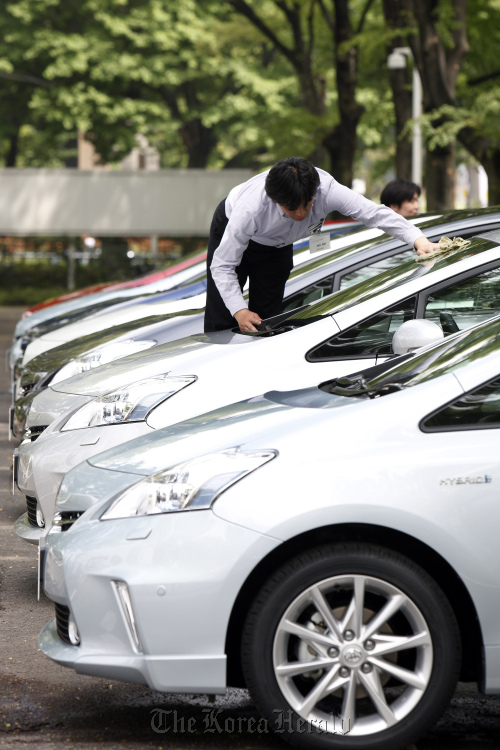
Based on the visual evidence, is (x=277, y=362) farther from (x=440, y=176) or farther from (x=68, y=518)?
(x=440, y=176)

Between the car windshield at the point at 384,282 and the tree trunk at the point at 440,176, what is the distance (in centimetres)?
1001

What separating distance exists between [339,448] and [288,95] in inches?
1167

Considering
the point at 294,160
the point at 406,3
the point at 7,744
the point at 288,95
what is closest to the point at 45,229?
the point at 288,95

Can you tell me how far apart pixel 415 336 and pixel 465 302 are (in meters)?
0.81

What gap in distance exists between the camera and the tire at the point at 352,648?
299cm

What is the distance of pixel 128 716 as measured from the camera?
138 inches

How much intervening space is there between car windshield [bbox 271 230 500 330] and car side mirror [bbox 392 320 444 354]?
1.80ft

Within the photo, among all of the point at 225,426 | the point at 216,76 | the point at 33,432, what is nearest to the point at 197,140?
the point at 216,76

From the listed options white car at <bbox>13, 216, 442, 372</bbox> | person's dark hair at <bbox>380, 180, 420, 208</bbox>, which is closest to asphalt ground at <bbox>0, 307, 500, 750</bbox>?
white car at <bbox>13, 216, 442, 372</bbox>

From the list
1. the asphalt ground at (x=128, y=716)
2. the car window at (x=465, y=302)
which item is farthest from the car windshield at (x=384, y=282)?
the asphalt ground at (x=128, y=716)

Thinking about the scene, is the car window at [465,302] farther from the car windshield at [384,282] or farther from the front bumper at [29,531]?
the front bumper at [29,531]

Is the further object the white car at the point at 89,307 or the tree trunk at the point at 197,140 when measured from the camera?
the tree trunk at the point at 197,140

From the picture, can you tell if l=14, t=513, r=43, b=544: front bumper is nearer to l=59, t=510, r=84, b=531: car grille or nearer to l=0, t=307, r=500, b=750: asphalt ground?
l=0, t=307, r=500, b=750: asphalt ground

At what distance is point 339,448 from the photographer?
3.06 meters
